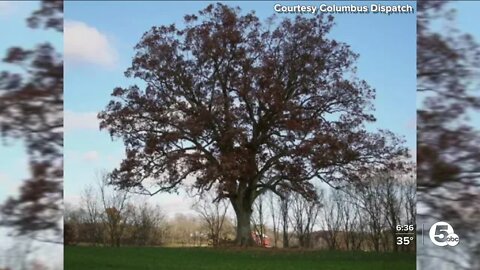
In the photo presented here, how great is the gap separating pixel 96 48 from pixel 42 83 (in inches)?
14.1

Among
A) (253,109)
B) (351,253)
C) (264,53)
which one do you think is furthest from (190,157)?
(351,253)

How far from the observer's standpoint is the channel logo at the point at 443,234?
418cm

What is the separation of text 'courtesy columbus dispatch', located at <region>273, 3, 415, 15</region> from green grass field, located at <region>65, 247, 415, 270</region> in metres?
1.37

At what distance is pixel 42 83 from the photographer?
4242 millimetres

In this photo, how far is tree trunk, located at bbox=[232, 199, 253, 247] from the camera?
14.2ft

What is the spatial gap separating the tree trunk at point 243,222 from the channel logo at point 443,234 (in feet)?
3.32

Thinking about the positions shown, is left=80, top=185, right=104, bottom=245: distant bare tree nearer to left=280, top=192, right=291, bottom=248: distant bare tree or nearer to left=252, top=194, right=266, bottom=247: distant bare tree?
left=252, top=194, right=266, bottom=247: distant bare tree

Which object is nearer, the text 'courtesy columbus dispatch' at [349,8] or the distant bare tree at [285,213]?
the text 'courtesy columbus dispatch' at [349,8]

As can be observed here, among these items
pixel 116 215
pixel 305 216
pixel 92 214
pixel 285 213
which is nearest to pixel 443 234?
pixel 305 216

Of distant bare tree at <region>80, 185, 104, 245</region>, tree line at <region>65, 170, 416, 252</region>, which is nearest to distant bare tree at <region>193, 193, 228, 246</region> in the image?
tree line at <region>65, 170, 416, 252</region>

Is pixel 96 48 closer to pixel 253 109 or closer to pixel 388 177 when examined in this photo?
pixel 253 109

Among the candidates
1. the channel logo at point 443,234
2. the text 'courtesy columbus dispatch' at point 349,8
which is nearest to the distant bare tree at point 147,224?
the text 'courtesy columbus dispatch' at point 349,8

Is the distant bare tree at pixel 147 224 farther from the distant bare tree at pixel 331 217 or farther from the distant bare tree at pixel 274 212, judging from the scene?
the distant bare tree at pixel 331 217

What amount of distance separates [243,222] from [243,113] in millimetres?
629
